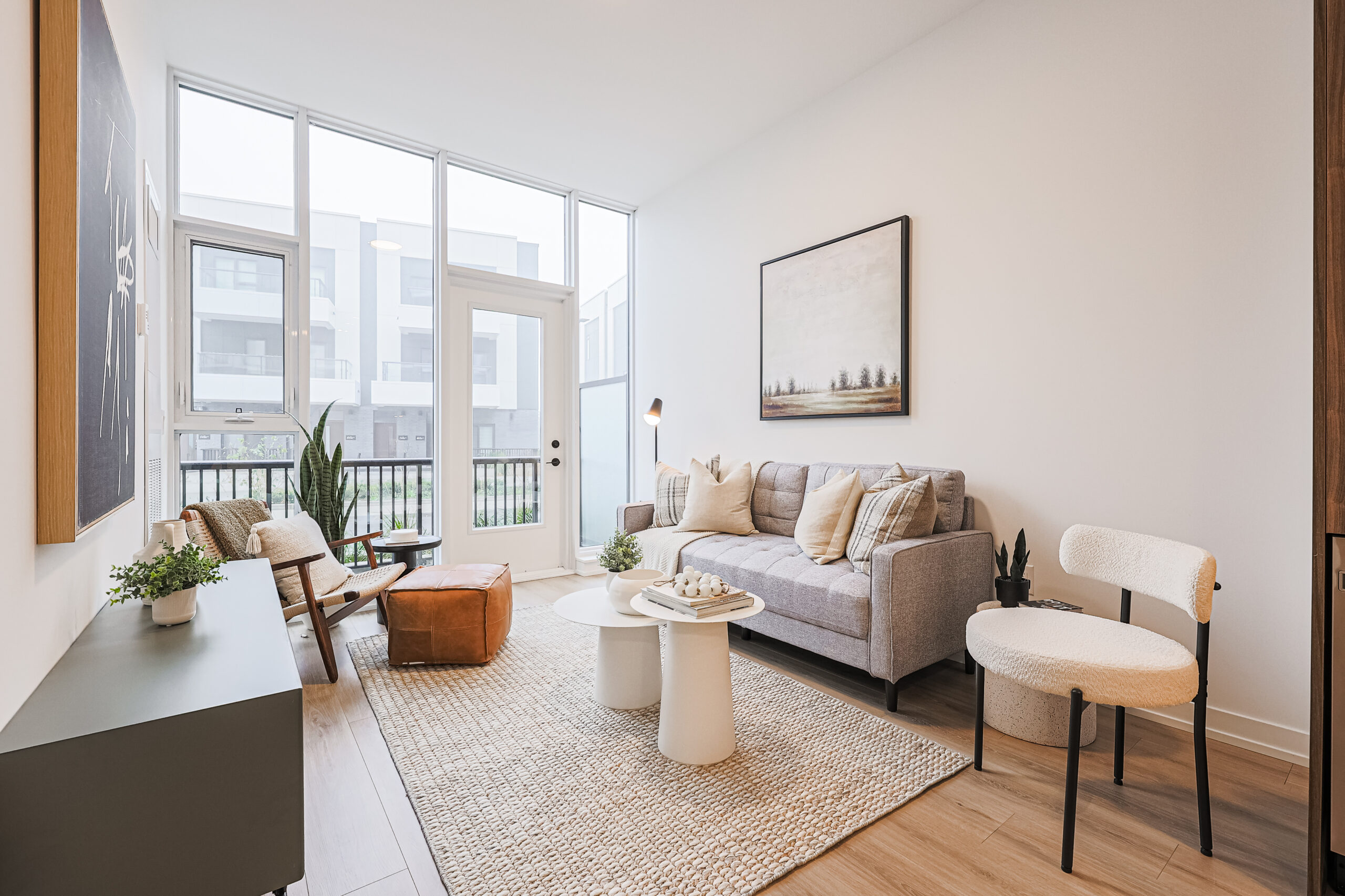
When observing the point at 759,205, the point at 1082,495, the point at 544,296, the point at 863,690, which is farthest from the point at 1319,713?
the point at 544,296

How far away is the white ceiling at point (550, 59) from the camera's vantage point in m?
2.79

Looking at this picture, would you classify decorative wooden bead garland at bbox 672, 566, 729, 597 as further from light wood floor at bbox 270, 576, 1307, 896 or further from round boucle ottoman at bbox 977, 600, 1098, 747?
round boucle ottoman at bbox 977, 600, 1098, 747

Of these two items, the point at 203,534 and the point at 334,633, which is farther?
the point at 334,633

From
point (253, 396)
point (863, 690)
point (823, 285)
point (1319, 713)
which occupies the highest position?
point (823, 285)

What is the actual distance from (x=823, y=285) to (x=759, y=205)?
33.3 inches

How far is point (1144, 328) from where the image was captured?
2252 millimetres

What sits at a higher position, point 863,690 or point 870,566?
point 870,566

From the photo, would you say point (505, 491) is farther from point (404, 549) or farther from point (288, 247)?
point (288, 247)

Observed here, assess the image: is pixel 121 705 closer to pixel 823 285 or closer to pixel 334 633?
pixel 334 633

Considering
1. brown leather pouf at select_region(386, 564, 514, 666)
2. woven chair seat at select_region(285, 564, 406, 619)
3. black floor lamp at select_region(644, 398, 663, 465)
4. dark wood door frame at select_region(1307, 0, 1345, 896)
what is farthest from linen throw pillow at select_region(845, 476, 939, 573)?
woven chair seat at select_region(285, 564, 406, 619)

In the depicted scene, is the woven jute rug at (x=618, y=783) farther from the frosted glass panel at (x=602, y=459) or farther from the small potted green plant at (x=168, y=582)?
the frosted glass panel at (x=602, y=459)

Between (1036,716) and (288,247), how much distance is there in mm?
4443

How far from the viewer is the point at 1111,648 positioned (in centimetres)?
158

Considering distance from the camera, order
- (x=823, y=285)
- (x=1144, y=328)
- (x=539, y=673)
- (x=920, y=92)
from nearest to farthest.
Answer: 1. (x=1144, y=328)
2. (x=539, y=673)
3. (x=920, y=92)
4. (x=823, y=285)
